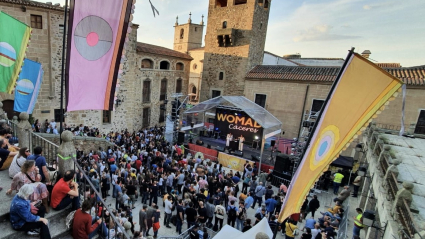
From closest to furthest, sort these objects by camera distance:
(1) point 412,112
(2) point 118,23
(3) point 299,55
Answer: (2) point 118,23 < (1) point 412,112 < (3) point 299,55

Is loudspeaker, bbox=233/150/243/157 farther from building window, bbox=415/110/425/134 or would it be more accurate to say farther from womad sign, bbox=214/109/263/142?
building window, bbox=415/110/425/134

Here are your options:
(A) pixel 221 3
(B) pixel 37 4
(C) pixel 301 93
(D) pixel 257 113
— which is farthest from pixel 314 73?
(B) pixel 37 4

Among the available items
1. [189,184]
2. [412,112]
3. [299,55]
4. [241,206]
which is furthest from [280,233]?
[299,55]

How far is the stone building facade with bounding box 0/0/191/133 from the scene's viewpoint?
14.7 m

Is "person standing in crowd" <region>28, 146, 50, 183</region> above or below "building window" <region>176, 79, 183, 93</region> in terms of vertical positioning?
below

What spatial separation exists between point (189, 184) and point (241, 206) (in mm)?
2473

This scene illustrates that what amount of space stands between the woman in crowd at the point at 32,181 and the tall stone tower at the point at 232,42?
66.2 ft

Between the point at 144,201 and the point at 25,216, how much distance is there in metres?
6.45

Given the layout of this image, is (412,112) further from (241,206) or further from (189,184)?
(189,184)

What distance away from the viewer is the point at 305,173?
3.49 m

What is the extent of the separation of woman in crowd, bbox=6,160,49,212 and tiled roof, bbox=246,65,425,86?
756 inches

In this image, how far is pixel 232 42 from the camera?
22656 mm

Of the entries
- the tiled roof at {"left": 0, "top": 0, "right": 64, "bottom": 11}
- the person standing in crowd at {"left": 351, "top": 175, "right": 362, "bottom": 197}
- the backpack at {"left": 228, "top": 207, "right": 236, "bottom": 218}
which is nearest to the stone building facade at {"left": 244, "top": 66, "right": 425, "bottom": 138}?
the person standing in crowd at {"left": 351, "top": 175, "right": 362, "bottom": 197}

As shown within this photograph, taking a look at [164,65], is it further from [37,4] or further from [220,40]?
[37,4]
